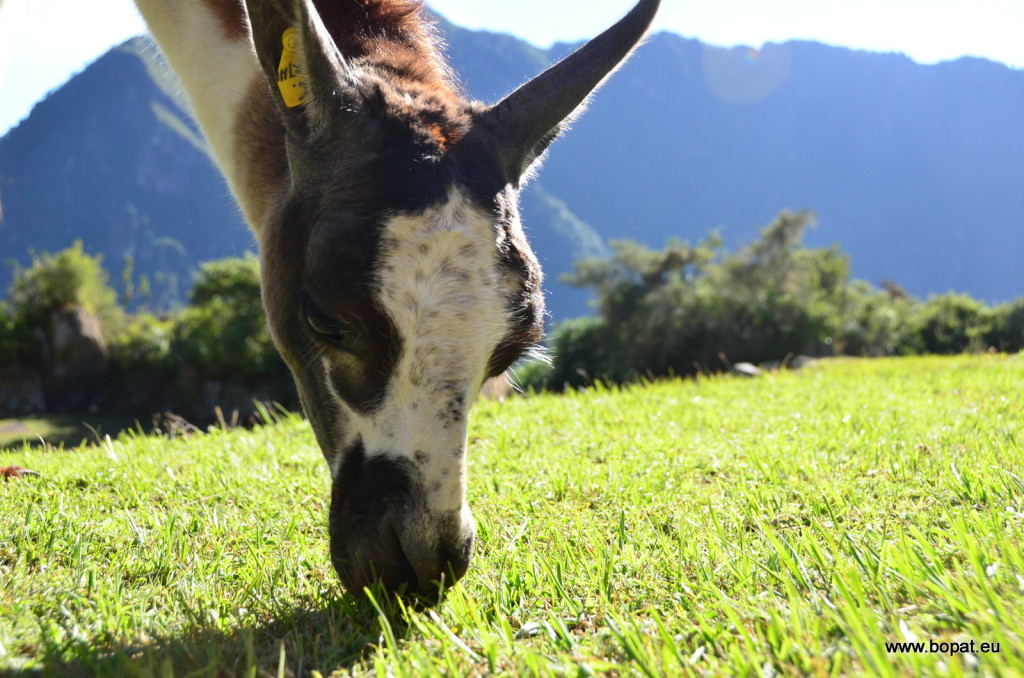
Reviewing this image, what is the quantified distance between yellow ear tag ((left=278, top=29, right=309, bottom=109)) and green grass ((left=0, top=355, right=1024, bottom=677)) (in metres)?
1.82

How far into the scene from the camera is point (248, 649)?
5.80 ft

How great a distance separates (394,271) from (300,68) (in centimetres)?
100

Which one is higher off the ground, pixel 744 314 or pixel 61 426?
pixel 744 314

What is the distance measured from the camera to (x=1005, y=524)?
2293mm

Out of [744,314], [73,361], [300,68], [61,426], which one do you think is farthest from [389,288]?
[744,314]

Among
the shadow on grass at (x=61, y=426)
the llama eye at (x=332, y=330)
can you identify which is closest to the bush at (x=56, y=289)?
the shadow on grass at (x=61, y=426)

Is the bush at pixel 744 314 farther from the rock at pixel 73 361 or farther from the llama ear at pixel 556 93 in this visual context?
the llama ear at pixel 556 93

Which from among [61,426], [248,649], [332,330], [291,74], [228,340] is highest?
[291,74]

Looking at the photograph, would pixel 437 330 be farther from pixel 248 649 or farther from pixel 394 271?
pixel 248 649

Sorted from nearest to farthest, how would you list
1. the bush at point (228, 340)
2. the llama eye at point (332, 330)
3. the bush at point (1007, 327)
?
the llama eye at point (332, 330) < the bush at point (1007, 327) < the bush at point (228, 340)

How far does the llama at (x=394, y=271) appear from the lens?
2.18 meters

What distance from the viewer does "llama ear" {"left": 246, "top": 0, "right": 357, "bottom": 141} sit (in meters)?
2.44

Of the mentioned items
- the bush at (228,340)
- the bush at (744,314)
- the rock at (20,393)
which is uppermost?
the bush at (744,314)

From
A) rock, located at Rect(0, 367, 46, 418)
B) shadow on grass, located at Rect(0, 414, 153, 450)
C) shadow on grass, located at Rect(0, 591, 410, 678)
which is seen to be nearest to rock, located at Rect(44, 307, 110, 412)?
rock, located at Rect(0, 367, 46, 418)
